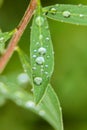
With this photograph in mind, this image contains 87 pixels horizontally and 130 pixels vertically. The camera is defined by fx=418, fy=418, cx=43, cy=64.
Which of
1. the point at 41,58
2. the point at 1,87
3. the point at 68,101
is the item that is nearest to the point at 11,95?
the point at 1,87

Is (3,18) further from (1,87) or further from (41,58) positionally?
(41,58)

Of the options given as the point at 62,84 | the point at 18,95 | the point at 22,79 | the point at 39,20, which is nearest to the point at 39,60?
the point at 39,20

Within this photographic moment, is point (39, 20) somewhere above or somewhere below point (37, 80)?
above

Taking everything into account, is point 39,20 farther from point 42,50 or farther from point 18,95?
point 18,95

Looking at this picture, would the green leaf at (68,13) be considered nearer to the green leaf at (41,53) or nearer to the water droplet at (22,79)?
the green leaf at (41,53)

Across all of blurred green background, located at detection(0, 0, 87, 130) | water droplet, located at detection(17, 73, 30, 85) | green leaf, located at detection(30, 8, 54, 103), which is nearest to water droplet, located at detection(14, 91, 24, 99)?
water droplet, located at detection(17, 73, 30, 85)

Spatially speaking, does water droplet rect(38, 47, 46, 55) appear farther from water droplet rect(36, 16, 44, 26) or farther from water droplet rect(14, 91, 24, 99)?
water droplet rect(14, 91, 24, 99)
